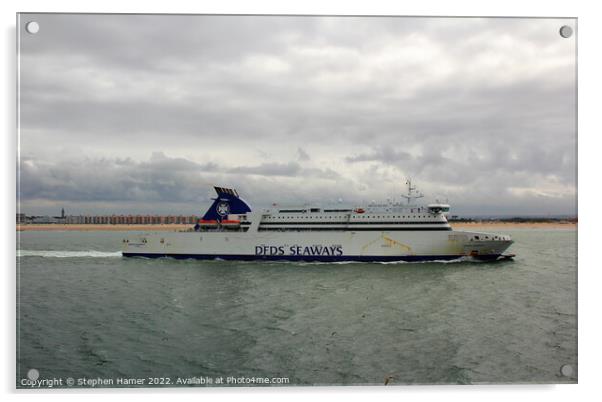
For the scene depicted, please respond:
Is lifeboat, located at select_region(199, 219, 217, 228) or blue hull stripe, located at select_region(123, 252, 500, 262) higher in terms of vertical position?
lifeboat, located at select_region(199, 219, 217, 228)

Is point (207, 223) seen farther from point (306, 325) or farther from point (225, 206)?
point (306, 325)

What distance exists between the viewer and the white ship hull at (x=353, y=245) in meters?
19.9

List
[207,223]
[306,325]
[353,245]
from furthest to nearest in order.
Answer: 1. [207,223]
2. [353,245]
3. [306,325]

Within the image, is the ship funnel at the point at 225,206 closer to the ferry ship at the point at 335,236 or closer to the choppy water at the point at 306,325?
the ferry ship at the point at 335,236

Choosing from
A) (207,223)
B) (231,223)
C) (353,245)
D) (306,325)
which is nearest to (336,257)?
(353,245)

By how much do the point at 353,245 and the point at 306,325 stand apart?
10.5m

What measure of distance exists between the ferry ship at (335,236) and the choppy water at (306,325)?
234 centimetres

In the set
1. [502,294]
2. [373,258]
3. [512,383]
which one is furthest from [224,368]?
[373,258]

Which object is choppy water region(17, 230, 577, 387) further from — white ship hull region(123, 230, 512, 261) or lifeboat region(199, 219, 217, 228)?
lifeboat region(199, 219, 217, 228)

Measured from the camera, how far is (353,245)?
20328 mm

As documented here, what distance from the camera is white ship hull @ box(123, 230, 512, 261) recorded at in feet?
65.3

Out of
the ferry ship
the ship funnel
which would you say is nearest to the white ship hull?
the ferry ship

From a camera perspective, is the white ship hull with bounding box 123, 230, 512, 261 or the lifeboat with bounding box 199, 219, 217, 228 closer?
the white ship hull with bounding box 123, 230, 512, 261

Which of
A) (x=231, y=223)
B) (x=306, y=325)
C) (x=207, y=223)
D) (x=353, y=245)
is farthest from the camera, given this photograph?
(x=207, y=223)
